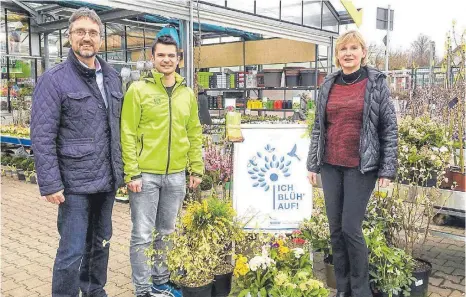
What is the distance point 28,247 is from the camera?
165 inches

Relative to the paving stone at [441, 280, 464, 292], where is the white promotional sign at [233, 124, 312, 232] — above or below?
above

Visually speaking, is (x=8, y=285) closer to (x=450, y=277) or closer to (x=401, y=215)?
(x=401, y=215)

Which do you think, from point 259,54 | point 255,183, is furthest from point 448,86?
point 259,54

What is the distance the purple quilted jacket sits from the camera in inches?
91.4

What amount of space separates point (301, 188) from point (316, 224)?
0.30 meters

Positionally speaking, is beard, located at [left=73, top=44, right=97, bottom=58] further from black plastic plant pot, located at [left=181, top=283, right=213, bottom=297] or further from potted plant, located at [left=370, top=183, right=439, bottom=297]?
potted plant, located at [left=370, top=183, right=439, bottom=297]

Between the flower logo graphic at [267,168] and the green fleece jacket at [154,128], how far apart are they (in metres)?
0.72

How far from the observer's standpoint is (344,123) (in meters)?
2.76

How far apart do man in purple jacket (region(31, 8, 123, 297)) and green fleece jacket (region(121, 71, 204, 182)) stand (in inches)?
3.0

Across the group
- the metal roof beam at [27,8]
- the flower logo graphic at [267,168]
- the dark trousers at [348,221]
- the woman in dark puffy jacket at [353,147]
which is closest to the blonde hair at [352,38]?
the woman in dark puffy jacket at [353,147]

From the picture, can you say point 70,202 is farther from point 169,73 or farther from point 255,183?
point 255,183

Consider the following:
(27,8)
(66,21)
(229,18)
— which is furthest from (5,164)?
(229,18)

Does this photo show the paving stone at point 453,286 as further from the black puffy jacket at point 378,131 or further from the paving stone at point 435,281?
the black puffy jacket at point 378,131

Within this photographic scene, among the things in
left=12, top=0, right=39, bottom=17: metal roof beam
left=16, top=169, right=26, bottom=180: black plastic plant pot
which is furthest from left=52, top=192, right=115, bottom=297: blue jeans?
left=12, top=0, right=39, bottom=17: metal roof beam
